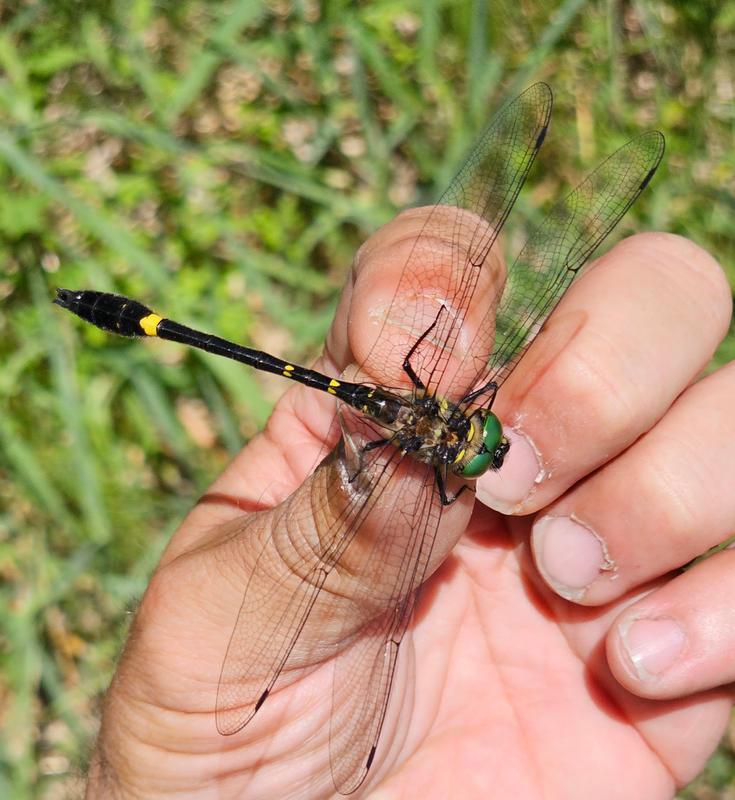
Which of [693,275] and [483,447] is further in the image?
[693,275]

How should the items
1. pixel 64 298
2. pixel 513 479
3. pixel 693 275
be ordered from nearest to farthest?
1. pixel 513 479
2. pixel 693 275
3. pixel 64 298

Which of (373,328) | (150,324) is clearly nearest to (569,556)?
(373,328)

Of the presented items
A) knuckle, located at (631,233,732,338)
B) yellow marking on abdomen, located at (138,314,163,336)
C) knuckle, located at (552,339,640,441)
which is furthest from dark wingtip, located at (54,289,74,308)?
knuckle, located at (631,233,732,338)

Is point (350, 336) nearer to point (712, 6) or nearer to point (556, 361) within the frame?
point (556, 361)

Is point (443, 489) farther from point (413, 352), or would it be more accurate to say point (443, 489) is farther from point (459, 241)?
point (459, 241)

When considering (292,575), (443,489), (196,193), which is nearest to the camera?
(292,575)

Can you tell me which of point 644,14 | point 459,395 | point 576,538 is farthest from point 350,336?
point 644,14

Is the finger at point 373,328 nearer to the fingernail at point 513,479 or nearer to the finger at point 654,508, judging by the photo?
the fingernail at point 513,479
